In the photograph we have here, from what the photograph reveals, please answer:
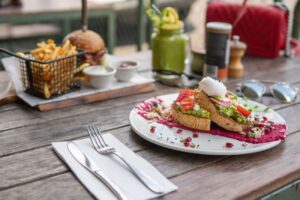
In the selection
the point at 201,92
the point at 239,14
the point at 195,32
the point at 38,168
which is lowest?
the point at 195,32

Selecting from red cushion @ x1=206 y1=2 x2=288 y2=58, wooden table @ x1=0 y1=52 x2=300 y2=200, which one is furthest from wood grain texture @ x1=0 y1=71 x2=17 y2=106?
red cushion @ x1=206 y1=2 x2=288 y2=58

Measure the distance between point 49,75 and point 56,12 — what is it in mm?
2286

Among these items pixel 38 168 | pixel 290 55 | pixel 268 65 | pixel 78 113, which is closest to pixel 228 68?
pixel 268 65

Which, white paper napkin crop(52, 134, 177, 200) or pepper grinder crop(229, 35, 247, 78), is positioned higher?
pepper grinder crop(229, 35, 247, 78)

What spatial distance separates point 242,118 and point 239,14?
0.85 m

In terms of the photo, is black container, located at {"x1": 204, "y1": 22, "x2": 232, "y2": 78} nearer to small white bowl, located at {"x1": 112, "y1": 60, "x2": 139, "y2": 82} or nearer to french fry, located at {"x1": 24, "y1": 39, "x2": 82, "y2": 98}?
small white bowl, located at {"x1": 112, "y1": 60, "x2": 139, "y2": 82}

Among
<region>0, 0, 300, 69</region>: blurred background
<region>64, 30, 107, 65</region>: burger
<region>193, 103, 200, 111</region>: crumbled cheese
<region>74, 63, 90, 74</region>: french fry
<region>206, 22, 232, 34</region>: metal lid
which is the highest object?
<region>206, 22, 232, 34</region>: metal lid

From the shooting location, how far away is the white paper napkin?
83cm

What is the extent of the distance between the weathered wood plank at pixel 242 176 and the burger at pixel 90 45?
2.10ft

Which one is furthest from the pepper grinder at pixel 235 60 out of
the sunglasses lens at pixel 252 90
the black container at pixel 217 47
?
the sunglasses lens at pixel 252 90

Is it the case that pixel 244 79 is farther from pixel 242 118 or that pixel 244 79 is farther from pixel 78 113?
pixel 78 113

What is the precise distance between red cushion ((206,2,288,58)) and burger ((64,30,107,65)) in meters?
0.71

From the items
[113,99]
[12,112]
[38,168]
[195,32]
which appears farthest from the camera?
[195,32]

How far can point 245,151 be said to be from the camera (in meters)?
0.99
